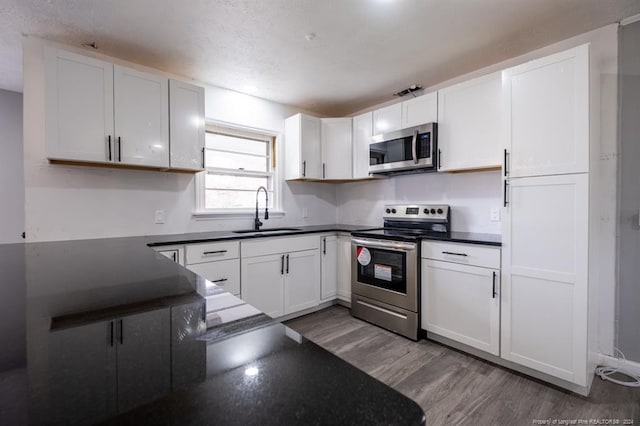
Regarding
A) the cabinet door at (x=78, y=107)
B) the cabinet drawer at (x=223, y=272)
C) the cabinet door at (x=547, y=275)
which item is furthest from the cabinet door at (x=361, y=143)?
the cabinet door at (x=78, y=107)

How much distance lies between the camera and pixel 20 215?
3270 millimetres

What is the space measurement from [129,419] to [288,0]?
2.18 metres

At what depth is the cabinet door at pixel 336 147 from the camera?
143 inches

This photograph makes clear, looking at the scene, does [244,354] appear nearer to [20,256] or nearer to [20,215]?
[20,256]

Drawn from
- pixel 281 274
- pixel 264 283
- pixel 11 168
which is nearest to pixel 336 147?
pixel 281 274

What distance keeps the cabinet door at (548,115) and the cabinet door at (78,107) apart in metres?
2.96

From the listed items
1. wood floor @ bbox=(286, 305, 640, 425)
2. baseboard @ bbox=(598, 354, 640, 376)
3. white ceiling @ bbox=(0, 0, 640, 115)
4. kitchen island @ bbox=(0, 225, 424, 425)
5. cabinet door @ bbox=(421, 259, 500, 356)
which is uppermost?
white ceiling @ bbox=(0, 0, 640, 115)

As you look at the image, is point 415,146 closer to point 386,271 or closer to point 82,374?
point 386,271

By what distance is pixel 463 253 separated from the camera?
7.83ft

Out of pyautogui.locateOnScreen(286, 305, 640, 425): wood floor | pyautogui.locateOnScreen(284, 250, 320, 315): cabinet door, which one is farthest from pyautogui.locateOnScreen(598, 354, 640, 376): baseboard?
pyautogui.locateOnScreen(284, 250, 320, 315): cabinet door

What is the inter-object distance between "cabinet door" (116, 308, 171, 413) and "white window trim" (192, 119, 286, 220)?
2535mm

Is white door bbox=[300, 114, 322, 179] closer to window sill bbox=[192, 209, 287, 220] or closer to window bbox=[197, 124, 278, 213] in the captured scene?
window bbox=[197, 124, 278, 213]

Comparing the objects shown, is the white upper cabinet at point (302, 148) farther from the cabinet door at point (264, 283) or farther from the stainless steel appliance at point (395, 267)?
the cabinet door at point (264, 283)

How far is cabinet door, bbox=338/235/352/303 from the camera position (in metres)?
3.35
